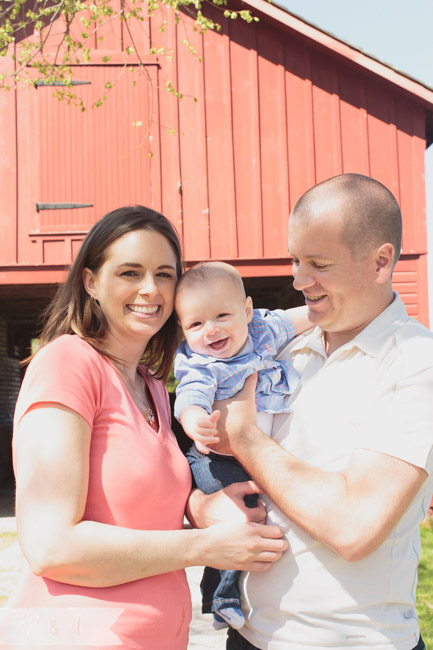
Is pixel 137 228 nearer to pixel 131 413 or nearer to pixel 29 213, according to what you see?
pixel 131 413

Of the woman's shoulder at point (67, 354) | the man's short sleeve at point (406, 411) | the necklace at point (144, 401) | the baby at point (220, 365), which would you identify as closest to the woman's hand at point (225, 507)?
the baby at point (220, 365)

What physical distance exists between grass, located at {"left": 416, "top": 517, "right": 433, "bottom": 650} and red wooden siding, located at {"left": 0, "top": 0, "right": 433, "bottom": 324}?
3276 millimetres

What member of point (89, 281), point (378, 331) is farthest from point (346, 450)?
point (89, 281)

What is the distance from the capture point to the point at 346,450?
1.79m

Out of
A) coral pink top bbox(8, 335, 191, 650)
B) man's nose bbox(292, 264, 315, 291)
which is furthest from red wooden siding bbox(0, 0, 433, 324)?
coral pink top bbox(8, 335, 191, 650)

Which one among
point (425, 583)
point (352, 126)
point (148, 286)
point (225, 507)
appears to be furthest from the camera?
point (352, 126)

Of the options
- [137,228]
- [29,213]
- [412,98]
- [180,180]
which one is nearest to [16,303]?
[29,213]

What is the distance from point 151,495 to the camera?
187 cm

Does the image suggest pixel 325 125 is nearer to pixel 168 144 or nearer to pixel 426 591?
pixel 168 144

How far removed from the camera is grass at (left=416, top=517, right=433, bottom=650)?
4.39 m

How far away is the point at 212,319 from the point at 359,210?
66 cm

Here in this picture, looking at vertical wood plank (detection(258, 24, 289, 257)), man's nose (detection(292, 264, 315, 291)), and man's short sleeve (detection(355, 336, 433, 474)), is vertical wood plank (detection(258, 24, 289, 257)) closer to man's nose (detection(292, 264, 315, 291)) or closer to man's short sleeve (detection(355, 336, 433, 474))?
man's nose (detection(292, 264, 315, 291))

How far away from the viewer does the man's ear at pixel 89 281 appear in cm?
223

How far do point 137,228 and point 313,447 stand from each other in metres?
0.94
